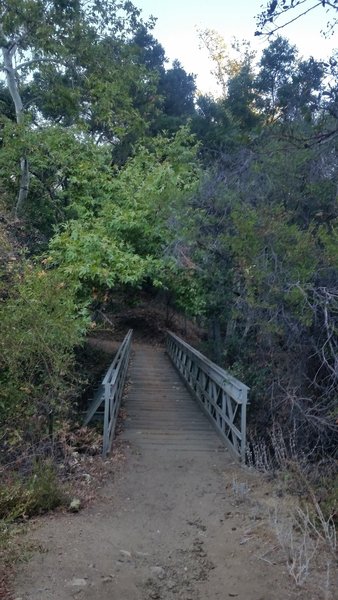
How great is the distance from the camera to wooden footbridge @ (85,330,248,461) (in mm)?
8562

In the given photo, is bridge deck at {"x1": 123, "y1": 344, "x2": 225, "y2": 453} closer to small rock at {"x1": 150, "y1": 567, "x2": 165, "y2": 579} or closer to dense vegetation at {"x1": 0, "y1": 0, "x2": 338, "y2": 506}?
dense vegetation at {"x1": 0, "y1": 0, "x2": 338, "y2": 506}

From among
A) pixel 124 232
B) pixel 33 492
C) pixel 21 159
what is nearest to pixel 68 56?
pixel 21 159

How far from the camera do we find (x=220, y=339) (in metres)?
13.5

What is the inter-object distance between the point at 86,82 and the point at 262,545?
13498 millimetres

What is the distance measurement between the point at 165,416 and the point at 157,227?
380 centimetres

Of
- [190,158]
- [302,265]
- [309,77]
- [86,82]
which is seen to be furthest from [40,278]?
[190,158]

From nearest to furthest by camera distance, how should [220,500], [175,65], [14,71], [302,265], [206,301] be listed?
1. [220,500]
2. [302,265]
3. [206,301]
4. [14,71]
5. [175,65]

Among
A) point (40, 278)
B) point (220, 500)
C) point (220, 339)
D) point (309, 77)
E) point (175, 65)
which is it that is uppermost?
point (175, 65)

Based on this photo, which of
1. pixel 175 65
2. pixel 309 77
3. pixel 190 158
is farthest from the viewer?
pixel 175 65

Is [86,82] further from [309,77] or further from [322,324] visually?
[322,324]

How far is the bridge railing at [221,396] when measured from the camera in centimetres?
819

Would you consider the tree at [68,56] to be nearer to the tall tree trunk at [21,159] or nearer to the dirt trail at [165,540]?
the tall tree trunk at [21,159]

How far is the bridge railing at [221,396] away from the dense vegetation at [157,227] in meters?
0.47

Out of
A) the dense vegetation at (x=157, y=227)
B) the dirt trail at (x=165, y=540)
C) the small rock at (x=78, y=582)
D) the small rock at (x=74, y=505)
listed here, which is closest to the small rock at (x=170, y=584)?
the dirt trail at (x=165, y=540)
